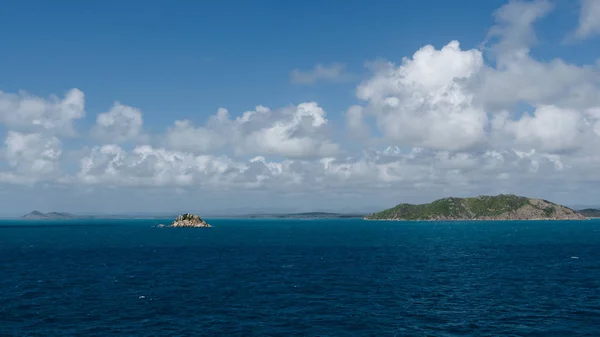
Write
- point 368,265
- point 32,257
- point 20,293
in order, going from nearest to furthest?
Answer: point 20,293 < point 368,265 < point 32,257

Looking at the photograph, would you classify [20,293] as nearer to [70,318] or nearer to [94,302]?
[94,302]

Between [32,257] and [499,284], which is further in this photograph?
[32,257]

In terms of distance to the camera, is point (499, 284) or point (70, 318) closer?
point (70, 318)

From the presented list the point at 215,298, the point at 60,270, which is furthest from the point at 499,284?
the point at 60,270

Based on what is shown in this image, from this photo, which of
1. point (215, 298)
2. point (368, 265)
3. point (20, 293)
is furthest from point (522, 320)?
point (20, 293)

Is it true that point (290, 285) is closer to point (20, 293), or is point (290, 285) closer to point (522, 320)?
point (522, 320)

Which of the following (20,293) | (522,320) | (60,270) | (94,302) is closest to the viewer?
(522,320)

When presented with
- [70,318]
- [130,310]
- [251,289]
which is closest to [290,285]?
[251,289]

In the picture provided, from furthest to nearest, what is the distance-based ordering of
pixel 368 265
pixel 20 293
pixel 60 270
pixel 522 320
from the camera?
pixel 368 265, pixel 60 270, pixel 20 293, pixel 522 320

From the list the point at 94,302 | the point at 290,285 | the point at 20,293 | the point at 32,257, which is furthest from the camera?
the point at 32,257
